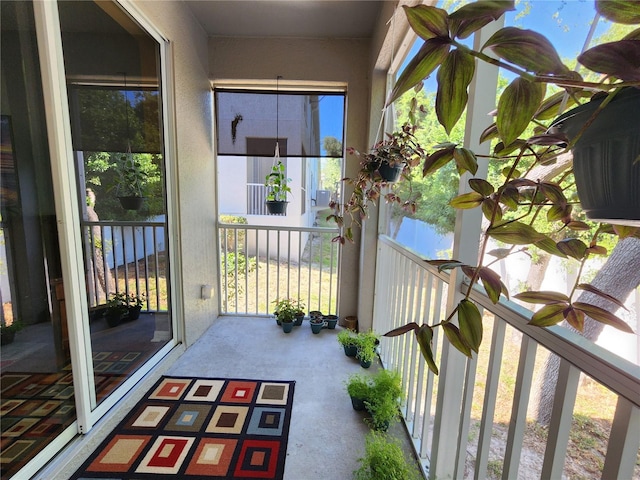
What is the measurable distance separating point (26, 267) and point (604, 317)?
70.2 inches

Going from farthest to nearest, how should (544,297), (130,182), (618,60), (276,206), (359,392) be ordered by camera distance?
1. (276,206)
2. (130,182)
3. (359,392)
4. (544,297)
5. (618,60)

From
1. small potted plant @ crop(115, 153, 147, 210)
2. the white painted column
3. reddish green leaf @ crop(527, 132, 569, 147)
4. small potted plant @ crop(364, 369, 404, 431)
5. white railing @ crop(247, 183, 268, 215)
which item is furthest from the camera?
white railing @ crop(247, 183, 268, 215)

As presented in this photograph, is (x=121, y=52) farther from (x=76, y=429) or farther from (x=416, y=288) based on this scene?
(x=416, y=288)

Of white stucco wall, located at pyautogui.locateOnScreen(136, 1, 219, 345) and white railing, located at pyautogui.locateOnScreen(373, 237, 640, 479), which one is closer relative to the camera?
white railing, located at pyautogui.locateOnScreen(373, 237, 640, 479)

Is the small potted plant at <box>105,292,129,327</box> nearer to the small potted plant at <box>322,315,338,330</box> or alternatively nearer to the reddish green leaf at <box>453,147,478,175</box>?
the small potted plant at <box>322,315,338,330</box>

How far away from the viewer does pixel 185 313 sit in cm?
228

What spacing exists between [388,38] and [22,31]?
5.87ft

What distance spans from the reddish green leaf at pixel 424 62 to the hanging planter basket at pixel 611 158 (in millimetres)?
210

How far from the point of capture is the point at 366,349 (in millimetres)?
2008

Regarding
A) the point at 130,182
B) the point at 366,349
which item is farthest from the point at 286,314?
the point at 130,182

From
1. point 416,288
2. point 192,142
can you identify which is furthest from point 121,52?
point 416,288

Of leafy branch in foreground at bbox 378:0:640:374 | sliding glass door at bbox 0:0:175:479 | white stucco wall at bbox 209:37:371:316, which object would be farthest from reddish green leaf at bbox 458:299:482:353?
white stucco wall at bbox 209:37:371:316

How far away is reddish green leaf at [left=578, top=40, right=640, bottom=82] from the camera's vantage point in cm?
30

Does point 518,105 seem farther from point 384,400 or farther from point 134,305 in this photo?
point 134,305
